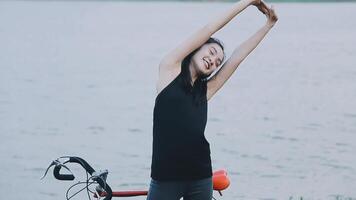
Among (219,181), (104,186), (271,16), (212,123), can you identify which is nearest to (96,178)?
(104,186)

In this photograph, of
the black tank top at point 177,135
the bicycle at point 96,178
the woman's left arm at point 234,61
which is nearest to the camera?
the black tank top at point 177,135

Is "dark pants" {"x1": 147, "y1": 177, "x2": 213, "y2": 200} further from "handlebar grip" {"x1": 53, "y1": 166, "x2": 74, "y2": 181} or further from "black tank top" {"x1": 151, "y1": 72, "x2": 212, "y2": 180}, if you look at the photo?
"handlebar grip" {"x1": 53, "y1": 166, "x2": 74, "y2": 181}

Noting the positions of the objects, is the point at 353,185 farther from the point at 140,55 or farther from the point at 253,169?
the point at 140,55

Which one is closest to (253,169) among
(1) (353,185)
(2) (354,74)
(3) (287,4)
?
(1) (353,185)

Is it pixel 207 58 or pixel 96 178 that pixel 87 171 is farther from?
pixel 207 58

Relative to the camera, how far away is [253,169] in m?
14.1

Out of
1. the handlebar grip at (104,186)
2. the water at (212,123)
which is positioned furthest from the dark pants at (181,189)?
the water at (212,123)

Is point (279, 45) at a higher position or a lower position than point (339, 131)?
lower

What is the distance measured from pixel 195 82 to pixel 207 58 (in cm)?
15

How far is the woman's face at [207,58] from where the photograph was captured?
14.1 ft

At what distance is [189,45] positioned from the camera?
4242 mm

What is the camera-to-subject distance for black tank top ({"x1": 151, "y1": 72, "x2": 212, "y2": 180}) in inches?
163

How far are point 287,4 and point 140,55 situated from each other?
9837 centimetres

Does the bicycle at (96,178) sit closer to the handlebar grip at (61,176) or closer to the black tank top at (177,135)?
the handlebar grip at (61,176)
